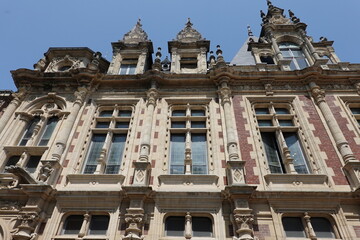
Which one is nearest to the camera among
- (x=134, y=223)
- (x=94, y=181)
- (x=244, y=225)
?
(x=244, y=225)

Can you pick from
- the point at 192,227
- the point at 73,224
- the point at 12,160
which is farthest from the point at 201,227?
the point at 12,160

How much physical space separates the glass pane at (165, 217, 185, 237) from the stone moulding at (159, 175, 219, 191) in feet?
3.72

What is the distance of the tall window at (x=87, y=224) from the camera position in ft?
28.1

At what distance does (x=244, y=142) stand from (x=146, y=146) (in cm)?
403

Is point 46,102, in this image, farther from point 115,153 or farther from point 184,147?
point 184,147

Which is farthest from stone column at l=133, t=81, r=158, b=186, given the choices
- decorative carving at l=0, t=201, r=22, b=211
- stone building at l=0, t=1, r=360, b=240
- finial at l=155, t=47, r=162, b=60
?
decorative carving at l=0, t=201, r=22, b=211

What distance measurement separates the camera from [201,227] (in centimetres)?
861

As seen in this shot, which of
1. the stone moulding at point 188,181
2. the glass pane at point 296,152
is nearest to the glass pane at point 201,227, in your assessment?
the stone moulding at point 188,181

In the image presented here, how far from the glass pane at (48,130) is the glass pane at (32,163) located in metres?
0.78

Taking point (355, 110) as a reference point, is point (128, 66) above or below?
above

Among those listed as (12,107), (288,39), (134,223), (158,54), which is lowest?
(134,223)

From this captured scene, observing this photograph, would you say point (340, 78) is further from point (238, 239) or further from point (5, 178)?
point (5, 178)

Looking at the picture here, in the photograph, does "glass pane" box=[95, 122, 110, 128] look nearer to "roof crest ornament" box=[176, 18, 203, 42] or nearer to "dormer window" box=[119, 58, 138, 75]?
"dormer window" box=[119, 58, 138, 75]

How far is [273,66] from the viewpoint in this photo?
50.2ft
